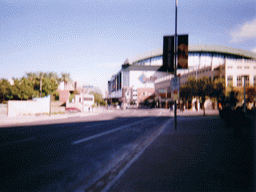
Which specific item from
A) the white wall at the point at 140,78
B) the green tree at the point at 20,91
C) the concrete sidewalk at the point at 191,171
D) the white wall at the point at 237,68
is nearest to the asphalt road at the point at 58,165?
the concrete sidewalk at the point at 191,171

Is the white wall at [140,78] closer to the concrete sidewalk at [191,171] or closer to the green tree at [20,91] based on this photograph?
the green tree at [20,91]

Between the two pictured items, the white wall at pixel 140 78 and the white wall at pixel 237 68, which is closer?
the white wall at pixel 237 68

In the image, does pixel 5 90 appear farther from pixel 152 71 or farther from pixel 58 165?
pixel 152 71

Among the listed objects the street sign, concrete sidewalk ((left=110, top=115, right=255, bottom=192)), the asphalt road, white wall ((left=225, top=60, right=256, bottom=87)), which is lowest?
the asphalt road

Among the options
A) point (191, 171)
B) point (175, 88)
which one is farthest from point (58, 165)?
point (175, 88)

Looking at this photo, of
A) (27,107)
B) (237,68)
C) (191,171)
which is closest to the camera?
(191,171)

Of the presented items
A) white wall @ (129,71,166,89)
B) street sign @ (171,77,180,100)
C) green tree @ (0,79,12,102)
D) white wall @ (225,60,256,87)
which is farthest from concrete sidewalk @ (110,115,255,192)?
white wall @ (129,71,166,89)

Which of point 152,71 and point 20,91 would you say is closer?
point 20,91

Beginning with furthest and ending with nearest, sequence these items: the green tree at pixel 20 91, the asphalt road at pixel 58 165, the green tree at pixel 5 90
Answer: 1. the green tree at pixel 5 90
2. the green tree at pixel 20 91
3. the asphalt road at pixel 58 165

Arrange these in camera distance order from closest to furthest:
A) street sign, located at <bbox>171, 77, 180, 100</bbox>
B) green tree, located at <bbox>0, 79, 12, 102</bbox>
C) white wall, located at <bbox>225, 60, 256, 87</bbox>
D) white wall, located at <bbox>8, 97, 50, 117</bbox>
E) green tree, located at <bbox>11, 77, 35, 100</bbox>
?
street sign, located at <bbox>171, 77, 180, 100</bbox> → white wall, located at <bbox>8, 97, 50, 117</bbox> → green tree, located at <bbox>11, 77, 35, 100</bbox> → green tree, located at <bbox>0, 79, 12, 102</bbox> → white wall, located at <bbox>225, 60, 256, 87</bbox>

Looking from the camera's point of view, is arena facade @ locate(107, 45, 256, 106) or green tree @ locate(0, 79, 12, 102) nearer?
green tree @ locate(0, 79, 12, 102)

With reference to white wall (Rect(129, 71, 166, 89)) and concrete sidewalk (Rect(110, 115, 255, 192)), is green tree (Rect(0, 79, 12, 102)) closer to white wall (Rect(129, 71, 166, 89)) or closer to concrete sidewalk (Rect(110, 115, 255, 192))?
concrete sidewalk (Rect(110, 115, 255, 192))

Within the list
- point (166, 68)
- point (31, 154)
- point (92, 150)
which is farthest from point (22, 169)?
point (166, 68)

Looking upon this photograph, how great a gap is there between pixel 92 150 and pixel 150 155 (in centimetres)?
268
